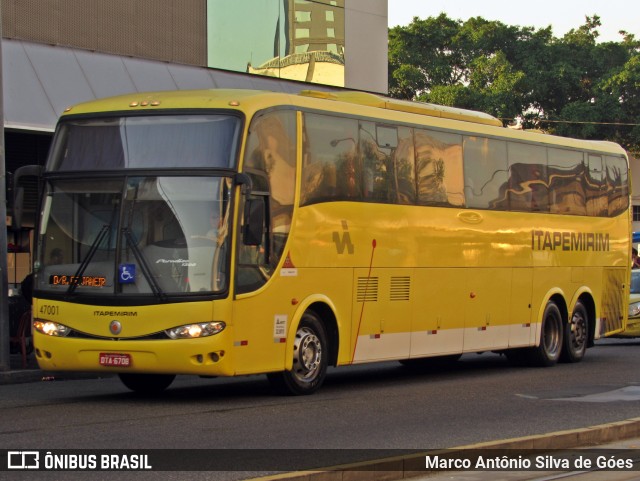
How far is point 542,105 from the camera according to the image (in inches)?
2522

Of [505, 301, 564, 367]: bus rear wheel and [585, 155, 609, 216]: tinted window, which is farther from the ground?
[585, 155, 609, 216]: tinted window

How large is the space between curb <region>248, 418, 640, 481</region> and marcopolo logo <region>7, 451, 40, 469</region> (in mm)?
2016

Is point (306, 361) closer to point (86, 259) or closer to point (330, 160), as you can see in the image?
point (330, 160)

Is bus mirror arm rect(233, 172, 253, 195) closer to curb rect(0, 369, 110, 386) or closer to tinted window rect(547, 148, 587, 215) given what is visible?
curb rect(0, 369, 110, 386)

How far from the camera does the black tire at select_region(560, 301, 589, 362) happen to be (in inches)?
865

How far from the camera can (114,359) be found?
14023 mm

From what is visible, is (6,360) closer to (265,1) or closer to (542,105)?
(265,1)

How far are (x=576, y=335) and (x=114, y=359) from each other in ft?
34.8

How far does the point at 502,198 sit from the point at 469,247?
4.48 feet

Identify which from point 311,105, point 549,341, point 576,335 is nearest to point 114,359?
point 311,105

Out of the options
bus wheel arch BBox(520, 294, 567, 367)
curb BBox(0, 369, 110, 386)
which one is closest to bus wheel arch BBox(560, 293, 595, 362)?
bus wheel arch BBox(520, 294, 567, 367)

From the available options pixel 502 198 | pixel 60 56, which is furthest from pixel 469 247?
pixel 60 56

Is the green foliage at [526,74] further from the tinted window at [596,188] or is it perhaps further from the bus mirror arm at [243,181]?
the bus mirror arm at [243,181]

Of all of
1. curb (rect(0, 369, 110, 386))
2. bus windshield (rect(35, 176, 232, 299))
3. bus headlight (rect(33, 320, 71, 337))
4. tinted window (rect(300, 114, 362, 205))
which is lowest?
curb (rect(0, 369, 110, 386))
